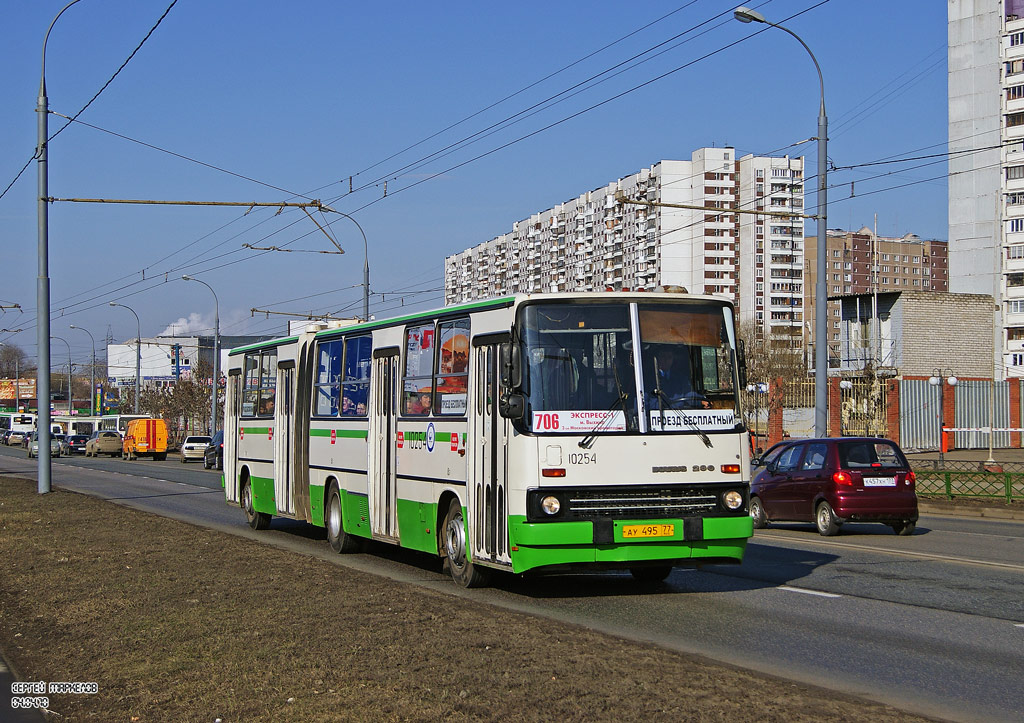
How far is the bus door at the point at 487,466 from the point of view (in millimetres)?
11344

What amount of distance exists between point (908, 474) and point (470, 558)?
8901 mm

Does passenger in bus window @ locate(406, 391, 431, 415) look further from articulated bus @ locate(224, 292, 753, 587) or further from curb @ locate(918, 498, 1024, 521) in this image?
curb @ locate(918, 498, 1024, 521)

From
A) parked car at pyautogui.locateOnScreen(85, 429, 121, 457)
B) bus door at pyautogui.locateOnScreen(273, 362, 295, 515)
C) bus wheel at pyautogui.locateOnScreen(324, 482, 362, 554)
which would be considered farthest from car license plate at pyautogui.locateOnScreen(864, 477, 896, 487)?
parked car at pyautogui.locateOnScreen(85, 429, 121, 457)

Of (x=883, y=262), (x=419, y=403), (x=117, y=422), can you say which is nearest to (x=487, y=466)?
(x=419, y=403)

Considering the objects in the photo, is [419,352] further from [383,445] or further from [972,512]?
[972,512]

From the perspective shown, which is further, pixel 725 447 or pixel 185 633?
pixel 725 447

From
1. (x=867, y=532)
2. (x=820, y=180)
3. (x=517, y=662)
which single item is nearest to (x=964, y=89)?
(x=820, y=180)

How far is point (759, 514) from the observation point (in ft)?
68.1

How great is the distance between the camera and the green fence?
24.2m

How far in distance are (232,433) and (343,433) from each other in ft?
21.2

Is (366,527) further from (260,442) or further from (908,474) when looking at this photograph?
(908,474)

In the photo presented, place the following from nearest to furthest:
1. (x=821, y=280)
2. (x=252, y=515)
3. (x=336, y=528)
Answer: (x=336, y=528), (x=252, y=515), (x=821, y=280)

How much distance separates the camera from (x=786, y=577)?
13258mm

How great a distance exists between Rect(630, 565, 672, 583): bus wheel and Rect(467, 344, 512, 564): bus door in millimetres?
2122
